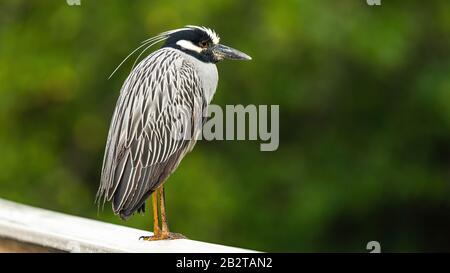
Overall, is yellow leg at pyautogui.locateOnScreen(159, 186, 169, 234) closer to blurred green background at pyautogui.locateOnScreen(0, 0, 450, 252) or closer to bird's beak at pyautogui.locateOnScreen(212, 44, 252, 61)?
bird's beak at pyautogui.locateOnScreen(212, 44, 252, 61)

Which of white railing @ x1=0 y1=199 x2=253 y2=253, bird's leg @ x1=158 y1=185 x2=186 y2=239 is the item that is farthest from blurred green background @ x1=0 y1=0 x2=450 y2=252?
bird's leg @ x1=158 y1=185 x2=186 y2=239

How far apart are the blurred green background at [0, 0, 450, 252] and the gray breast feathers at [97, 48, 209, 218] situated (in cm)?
354

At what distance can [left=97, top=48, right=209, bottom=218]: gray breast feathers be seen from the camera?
3.01m

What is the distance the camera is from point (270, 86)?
7602mm

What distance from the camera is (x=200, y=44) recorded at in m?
3.18

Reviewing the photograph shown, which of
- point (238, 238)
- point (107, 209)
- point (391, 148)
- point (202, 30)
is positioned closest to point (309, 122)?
point (391, 148)

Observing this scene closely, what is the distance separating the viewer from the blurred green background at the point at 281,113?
7.16 metres

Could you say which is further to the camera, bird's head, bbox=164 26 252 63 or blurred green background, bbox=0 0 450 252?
blurred green background, bbox=0 0 450 252

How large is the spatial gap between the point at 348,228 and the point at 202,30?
5.44m

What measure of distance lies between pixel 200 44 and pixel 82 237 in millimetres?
756

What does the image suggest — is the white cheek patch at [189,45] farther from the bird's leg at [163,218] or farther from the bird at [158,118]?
the bird's leg at [163,218]

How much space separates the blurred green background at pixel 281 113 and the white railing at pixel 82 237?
2.98 m

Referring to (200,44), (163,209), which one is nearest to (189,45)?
(200,44)
